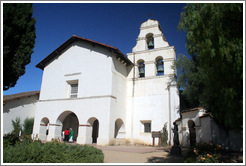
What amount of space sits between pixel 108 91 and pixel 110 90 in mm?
195

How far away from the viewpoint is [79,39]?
Answer: 17.8 m

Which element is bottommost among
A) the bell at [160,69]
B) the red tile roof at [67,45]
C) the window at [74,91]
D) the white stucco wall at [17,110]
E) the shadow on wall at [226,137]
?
the shadow on wall at [226,137]

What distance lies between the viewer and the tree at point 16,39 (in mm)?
7906

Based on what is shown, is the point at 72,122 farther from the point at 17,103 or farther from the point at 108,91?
the point at 108,91

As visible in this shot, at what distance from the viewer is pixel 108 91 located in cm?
1519

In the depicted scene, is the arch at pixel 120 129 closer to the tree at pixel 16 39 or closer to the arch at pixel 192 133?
the arch at pixel 192 133

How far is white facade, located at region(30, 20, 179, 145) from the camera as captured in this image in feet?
50.2

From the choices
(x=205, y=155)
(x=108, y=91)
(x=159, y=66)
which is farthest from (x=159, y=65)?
(x=205, y=155)

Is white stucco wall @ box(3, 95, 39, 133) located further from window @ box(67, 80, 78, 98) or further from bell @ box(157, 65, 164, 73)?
bell @ box(157, 65, 164, 73)

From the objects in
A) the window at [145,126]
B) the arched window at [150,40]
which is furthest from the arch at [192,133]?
the arched window at [150,40]

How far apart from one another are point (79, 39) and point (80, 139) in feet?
30.3

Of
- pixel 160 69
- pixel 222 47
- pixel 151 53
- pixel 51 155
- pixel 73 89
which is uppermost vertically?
pixel 151 53

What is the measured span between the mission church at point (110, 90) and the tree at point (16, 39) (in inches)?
287

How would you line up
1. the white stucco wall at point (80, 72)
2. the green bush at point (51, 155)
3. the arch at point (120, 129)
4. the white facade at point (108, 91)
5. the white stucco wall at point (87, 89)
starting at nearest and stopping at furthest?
the green bush at point (51, 155) < the white stucco wall at point (87, 89) < the white facade at point (108, 91) < the white stucco wall at point (80, 72) < the arch at point (120, 129)
